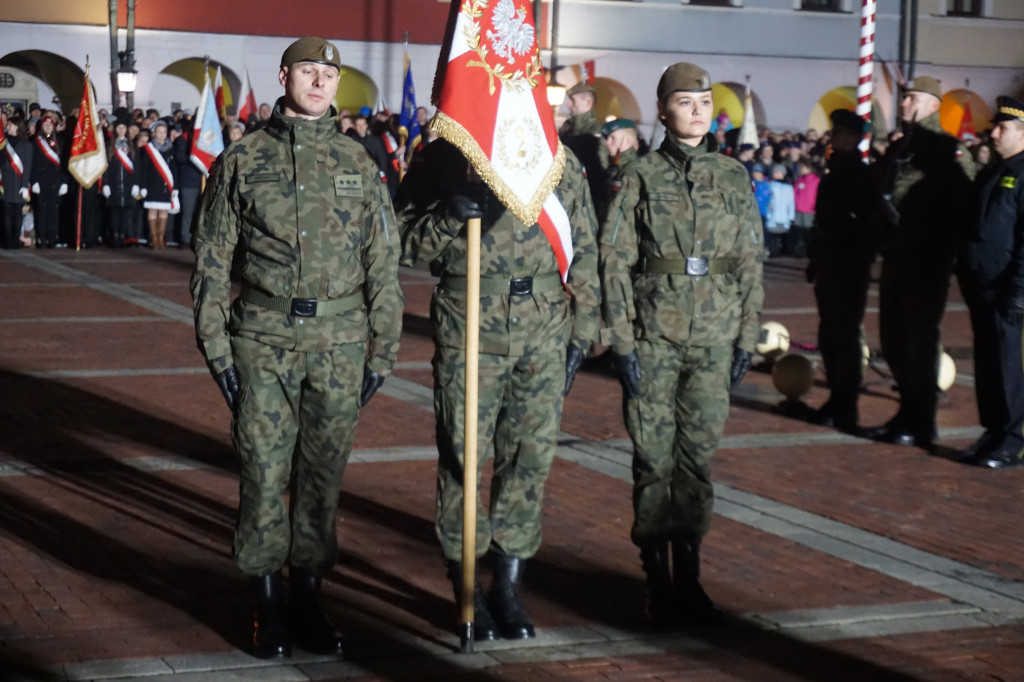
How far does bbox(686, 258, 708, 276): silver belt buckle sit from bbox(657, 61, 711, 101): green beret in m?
0.64

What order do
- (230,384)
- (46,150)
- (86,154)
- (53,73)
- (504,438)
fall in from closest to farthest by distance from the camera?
(230,384) < (504,438) < (86,154) < (46,150) < (53,73)

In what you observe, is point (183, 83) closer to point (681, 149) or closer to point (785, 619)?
point (681, 149)

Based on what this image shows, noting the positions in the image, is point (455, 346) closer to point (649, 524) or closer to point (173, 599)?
point (649, 524)

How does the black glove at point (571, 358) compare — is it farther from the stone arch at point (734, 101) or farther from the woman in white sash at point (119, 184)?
the stone arch at point (734, 101)

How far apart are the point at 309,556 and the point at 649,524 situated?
1337 mm

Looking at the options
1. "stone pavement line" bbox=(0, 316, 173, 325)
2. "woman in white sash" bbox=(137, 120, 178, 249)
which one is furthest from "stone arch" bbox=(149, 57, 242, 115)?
"stone pavement line" bbox=(0, 316, 173, 325)

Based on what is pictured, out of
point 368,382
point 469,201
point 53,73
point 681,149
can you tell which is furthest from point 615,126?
point 53,73

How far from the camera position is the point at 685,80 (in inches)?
226

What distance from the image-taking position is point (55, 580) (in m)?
6.12

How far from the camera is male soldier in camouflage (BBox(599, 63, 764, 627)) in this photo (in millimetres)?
5867

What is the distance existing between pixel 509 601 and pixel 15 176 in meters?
19.0

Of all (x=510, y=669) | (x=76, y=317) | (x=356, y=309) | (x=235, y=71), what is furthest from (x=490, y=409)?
(x=235, y=71)

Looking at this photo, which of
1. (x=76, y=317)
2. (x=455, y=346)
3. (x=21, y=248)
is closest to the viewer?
(x=455, y=346)

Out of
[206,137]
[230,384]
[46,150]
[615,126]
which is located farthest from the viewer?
[46,150]
